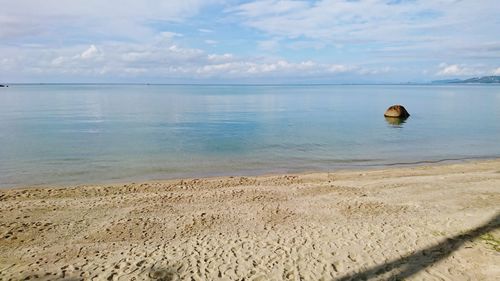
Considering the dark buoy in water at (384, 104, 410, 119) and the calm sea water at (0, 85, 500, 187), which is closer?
the calm sea water at (0, 85, 500, 187)

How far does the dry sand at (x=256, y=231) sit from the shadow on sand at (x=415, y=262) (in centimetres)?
3

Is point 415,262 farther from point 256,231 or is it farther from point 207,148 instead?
point 207,148

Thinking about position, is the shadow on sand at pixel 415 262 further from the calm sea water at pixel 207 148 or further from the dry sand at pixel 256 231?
the calm sea water at pixel 207 148

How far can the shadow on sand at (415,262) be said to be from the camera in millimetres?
7938

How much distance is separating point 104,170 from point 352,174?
13.3 metres

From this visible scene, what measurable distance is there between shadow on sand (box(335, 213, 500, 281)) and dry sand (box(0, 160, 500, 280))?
1.1 inches

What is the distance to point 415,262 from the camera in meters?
8.52

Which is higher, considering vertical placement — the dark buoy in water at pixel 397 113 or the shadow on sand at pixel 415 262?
the dark buoy in water at pixel 397 113

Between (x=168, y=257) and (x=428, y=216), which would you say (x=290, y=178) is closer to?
(x=428, y=216)

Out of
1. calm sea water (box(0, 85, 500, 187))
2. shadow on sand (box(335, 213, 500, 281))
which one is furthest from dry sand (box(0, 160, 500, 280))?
calm sea water (box(0, 85, 500, 187))

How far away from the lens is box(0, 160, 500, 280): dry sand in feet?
27.0

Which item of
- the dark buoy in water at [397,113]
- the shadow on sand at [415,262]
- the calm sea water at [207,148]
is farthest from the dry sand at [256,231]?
the dark buoy in water at [397,113]

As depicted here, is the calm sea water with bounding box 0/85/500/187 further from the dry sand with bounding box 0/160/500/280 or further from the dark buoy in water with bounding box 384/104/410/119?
the dark buoy in water with bounding box 384/104/410/119

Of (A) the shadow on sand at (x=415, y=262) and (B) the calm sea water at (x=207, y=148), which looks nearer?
(A) the shadow on sand at (x=415, y=262)
